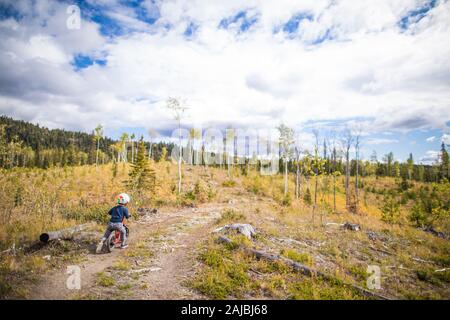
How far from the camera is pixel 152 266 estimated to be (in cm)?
803

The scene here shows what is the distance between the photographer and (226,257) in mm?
8727

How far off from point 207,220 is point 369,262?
31.4 feet

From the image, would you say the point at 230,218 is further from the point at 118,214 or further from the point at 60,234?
the point at 60,234

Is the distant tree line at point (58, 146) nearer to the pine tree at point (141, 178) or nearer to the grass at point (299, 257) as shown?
the pine tree at point (141, 178)

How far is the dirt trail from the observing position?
19.5 feet

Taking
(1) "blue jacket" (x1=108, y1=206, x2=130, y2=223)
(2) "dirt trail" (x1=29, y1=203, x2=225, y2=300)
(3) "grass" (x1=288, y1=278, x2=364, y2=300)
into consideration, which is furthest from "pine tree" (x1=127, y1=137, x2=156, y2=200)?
(3) "grass" (x1=288, y1=278, x2=364, y2=300)

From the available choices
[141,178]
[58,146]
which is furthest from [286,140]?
[58,146]

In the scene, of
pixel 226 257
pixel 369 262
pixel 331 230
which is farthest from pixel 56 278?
A: pixel 331 230

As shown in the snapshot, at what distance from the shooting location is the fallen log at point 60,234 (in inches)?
346

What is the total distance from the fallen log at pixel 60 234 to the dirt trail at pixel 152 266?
1.89 metres

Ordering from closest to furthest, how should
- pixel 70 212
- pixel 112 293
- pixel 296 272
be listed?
1. pixel 112 293
2. pixel 296 272
3. pixel 70 212

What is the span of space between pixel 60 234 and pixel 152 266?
4522 millimetres

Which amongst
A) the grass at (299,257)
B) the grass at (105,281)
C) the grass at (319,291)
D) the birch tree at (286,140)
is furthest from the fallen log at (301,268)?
the birch tree at (286,140)
